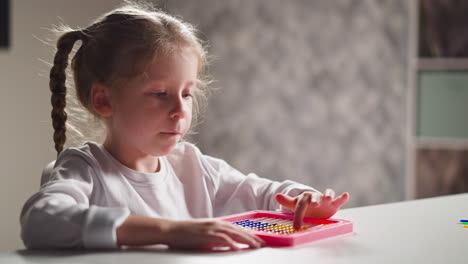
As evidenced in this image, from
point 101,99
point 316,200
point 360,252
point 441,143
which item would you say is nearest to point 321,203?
point 316,200

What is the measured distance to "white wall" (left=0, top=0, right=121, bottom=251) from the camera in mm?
2605

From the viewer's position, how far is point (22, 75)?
263 cm

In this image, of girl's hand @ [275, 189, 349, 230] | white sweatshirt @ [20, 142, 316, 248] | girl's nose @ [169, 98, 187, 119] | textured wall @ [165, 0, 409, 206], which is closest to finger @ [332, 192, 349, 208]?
girl's hand @ [275, 189, 349, 230]

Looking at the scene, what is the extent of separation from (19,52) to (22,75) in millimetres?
102

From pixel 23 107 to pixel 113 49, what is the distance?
72.6 inches

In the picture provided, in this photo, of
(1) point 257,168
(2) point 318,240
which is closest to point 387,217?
(2) point 318,240

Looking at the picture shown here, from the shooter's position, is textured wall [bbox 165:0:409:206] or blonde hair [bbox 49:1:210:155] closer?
blonde hair [bbox 49:1:210:155]

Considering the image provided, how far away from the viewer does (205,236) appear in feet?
2.01

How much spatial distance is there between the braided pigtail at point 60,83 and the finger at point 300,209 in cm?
47

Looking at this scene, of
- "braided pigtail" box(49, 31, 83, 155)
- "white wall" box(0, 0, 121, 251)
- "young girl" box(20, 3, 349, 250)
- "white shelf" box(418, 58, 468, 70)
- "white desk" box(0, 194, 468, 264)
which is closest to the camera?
"white desk" box(0, 194, 468, 264)

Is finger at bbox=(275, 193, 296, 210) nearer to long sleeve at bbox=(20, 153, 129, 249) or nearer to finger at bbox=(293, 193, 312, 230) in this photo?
finger at bbox=(293, 193, 312, 230)

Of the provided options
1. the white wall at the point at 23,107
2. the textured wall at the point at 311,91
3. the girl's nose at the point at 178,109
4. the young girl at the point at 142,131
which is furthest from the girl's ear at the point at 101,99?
the textured wall at the point at 311,91

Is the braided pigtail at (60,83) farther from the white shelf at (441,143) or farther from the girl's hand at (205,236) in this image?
the white shelf at (441,143)

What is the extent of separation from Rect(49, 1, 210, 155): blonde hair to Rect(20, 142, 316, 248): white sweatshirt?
0.11 metres
